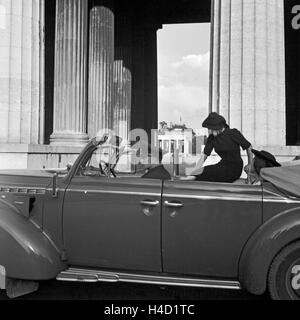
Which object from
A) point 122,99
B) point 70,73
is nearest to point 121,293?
point 70,73

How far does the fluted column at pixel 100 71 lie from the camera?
17047mm

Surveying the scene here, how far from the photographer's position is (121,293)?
15.6ft

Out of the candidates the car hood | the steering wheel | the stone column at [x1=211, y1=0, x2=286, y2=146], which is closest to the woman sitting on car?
the steering wheel

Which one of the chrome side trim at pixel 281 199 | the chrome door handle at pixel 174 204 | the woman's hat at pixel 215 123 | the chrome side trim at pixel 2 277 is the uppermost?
the woman's hat at pixel 215 123

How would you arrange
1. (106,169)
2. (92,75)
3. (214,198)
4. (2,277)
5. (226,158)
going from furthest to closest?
(92,75) → (226,158) → (106,169) → (2,277) → (214,198)

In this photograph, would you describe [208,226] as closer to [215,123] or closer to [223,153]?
[223,153]

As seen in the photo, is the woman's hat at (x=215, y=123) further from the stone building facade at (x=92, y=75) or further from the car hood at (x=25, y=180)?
the stone building facade at (x=92, y=75)

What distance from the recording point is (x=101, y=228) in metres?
4.09

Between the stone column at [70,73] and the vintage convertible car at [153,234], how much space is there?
33.6 ft

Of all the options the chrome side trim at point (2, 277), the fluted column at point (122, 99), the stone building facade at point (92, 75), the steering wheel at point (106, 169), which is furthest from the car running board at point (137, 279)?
the fluted column at point (122, 99)

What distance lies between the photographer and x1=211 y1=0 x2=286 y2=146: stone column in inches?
415

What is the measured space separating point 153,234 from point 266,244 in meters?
0.97

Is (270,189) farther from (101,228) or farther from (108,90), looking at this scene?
(108,90)
